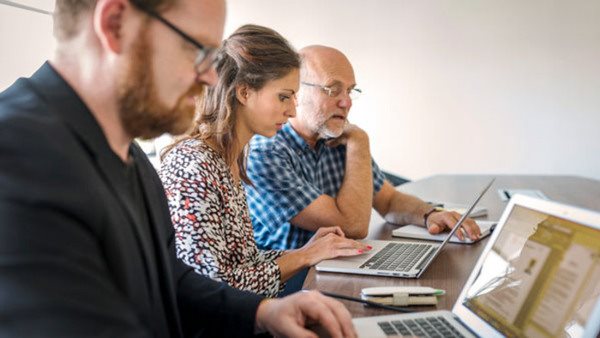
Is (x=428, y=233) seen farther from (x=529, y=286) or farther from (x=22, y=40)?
(x=22, y=40)

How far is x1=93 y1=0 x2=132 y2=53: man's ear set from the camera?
70 centimetres

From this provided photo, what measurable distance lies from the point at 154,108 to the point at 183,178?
19.2 inches

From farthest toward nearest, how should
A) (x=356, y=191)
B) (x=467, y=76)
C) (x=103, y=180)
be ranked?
(x=467, y=76) → (x=356, y=191) → (x=103, y=180)

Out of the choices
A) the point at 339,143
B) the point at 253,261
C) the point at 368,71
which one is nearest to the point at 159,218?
the point at 253,261

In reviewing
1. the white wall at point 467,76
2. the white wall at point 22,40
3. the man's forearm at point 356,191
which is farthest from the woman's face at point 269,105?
the white wall at point 467,76

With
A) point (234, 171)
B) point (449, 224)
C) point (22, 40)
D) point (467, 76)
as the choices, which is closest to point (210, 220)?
point (234, 171)

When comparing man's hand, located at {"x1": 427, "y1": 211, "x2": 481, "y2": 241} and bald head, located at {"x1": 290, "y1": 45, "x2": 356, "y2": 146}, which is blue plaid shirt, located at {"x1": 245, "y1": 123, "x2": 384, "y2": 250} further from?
man's hand, located at {"x1": 427, "y1": 211, "x2": 481, "y2": 241}

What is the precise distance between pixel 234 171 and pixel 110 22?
799 millimetres

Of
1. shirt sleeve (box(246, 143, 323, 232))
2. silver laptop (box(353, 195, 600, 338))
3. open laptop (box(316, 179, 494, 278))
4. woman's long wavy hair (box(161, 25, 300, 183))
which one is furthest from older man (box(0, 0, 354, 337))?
shirt sleeve (box(246, 143, 323, 232))

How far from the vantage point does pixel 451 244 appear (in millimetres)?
1500

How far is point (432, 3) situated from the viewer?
4.21 m

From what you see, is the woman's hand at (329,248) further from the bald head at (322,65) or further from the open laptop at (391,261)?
the bald head at (322,65)

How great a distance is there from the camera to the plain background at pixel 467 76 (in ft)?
13.1

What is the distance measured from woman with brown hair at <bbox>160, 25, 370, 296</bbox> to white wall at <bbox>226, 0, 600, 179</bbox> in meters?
2.89
